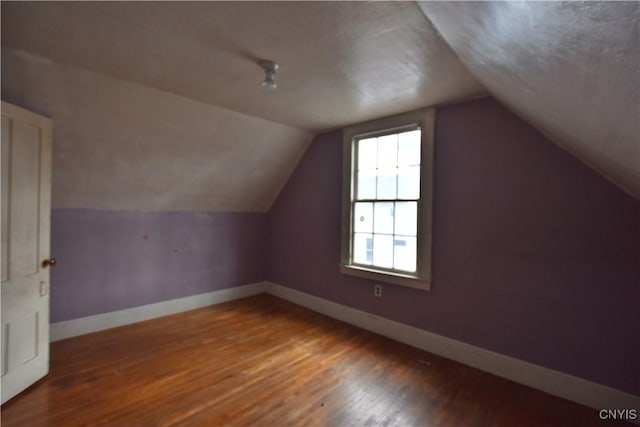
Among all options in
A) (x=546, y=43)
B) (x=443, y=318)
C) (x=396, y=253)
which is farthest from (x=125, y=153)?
(x=443, y=318)

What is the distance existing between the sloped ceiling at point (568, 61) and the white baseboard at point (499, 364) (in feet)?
4.54

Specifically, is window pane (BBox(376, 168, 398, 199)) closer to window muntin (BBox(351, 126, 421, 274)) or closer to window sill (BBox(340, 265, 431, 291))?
window muntin (BBox(351, 126, 421, 274))

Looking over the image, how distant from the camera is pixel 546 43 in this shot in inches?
37.8

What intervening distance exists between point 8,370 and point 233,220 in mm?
2714

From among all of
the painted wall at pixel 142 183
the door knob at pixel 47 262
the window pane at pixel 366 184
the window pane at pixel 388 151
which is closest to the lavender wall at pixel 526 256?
the window pane at pixel 388 151

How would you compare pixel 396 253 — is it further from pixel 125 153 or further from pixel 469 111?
pixel 125 153

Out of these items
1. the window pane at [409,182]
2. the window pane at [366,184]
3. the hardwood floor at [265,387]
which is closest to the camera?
the hardwood floor at [265,387]

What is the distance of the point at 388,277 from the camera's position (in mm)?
3121

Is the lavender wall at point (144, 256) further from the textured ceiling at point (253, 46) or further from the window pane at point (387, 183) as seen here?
the window pane at point (387, 183)

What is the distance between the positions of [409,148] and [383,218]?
0.80 metres

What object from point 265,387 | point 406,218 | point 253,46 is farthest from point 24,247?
point 406,218

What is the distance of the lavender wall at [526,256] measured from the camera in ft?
6.61

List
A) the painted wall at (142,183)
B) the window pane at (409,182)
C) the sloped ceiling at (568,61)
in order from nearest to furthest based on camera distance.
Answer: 1. the sloped ceiling at (568,61)
2. the painted wall at (142,183)
3. the window pane at (409,182)

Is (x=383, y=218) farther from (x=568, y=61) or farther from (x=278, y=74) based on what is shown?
(x=568, y=61)
